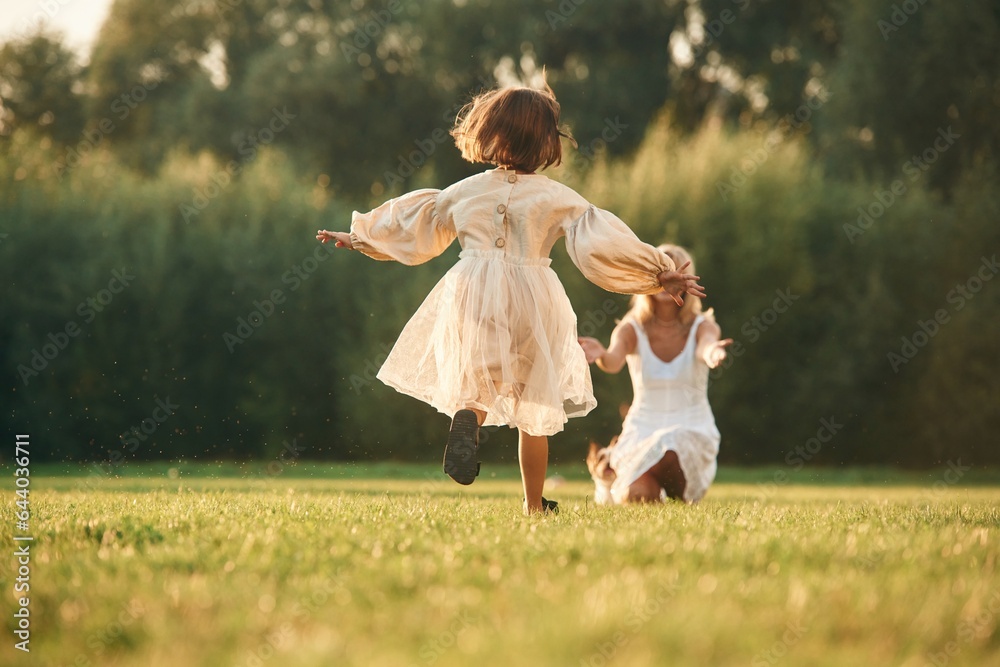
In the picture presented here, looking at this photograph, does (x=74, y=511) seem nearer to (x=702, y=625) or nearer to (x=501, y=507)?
(x=501, y=507)

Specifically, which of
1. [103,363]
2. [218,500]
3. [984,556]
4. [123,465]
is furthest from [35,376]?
[984,556]

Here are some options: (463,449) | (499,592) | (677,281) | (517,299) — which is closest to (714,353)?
(677,281)

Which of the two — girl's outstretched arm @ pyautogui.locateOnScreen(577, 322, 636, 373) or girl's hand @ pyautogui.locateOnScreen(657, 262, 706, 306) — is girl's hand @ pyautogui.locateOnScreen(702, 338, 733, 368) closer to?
girl's outstretched arm @ pyautogui.locateOnScreen(577, 322, 636, 373)

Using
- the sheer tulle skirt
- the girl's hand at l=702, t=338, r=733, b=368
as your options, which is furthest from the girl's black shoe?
the girl's hand at l=702, t=338, r=733, b=368

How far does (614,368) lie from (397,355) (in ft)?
6.94

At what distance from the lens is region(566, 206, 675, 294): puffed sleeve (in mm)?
5770

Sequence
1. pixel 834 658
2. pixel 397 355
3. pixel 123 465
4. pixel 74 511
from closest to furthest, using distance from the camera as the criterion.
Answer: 1. pixel 834 658
2. pixel 74 511
3. pixel 397 355
4. pixel 123 465

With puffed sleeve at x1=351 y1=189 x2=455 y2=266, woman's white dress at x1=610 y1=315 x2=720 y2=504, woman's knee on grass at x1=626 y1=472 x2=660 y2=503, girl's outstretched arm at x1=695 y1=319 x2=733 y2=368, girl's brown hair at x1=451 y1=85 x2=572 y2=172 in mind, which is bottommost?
woman's knee on grass at x1=626 y1=472 x2=660 y2=503

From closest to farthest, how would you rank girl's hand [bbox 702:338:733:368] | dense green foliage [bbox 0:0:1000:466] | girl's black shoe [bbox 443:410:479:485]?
girl's black shoe [bbox 443:410:479:485] → girl's hand [bbox 702:338:733:368] → dense green foliage [bbox 0:0:1000:466]

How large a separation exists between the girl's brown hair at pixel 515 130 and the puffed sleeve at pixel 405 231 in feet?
1.42

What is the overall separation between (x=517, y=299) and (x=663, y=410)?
8.91ft

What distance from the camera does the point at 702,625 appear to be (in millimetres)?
2801

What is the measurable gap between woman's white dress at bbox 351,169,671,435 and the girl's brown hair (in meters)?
0.11

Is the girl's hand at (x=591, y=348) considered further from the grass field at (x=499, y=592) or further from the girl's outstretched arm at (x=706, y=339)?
the grass field at (x=499, y=592)
